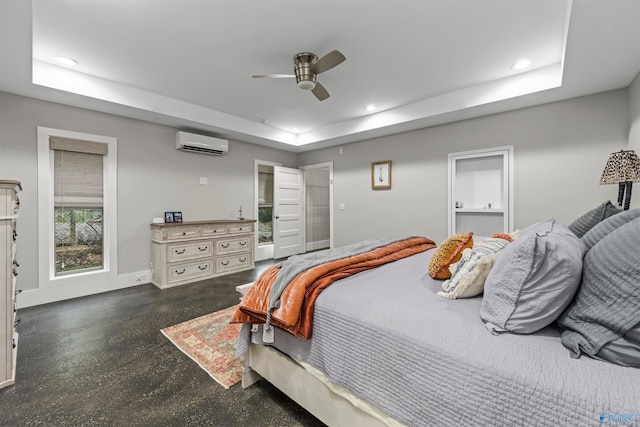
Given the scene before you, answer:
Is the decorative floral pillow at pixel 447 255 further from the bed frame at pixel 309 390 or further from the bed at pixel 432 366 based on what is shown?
the bed frame at pixel 309 390

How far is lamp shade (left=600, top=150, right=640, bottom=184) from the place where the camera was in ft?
7.26

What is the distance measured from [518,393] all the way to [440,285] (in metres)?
0.76

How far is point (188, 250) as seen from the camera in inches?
157

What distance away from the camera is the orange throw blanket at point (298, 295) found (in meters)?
1.39

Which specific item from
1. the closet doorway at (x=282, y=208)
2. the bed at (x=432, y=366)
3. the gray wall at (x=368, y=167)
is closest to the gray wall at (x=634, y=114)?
the gray wall at (x=368, y=167)

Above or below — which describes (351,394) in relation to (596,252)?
below

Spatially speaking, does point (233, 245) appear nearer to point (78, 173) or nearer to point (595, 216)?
point (78, 173)

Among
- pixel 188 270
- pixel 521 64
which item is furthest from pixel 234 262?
pixel 521 64

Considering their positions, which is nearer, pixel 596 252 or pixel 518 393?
pixel 518 393

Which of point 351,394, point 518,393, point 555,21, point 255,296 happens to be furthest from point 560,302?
point 555,21

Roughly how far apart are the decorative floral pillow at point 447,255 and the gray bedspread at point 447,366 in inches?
6.5

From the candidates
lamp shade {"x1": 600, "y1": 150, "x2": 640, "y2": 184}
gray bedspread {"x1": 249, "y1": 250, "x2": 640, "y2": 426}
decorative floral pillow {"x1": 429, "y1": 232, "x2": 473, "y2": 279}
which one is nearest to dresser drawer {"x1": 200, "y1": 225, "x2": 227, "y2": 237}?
gray bedspread {"x1": 249, "y1": 250, "x2": 640, "y2": 426}

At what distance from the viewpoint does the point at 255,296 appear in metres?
1.62

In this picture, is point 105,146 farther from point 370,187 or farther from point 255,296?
point 370,187
